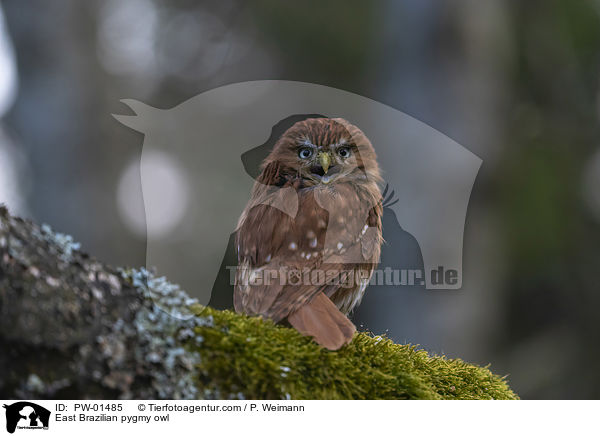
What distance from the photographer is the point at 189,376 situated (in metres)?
1.32

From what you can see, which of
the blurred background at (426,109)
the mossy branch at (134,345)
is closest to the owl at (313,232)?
the mossy branch at (134,345)

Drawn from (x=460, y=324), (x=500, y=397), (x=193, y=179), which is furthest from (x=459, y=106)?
(x=500, y=397)

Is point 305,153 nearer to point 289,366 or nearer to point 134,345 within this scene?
point 289,366

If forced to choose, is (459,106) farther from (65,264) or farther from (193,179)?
(65,264)

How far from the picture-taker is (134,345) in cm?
126

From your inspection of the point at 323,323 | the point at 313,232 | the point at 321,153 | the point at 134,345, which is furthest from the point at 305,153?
the point at 134,345

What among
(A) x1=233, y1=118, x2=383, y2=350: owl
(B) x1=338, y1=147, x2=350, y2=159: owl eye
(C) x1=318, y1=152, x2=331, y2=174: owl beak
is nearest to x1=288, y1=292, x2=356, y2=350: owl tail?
(A) x1=233, y1=118, x2=383, y2=350: owl

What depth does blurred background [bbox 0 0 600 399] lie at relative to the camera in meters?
4.51

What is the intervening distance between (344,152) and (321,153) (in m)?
Result: 0.13

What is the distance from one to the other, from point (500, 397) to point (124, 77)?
16.5ft

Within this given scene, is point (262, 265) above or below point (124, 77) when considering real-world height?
below

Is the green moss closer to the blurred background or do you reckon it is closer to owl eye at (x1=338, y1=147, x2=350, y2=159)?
owl eye at (x1=338, y1=147, x2=350, y2=159)
